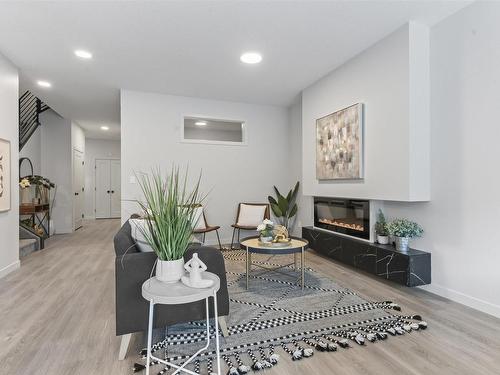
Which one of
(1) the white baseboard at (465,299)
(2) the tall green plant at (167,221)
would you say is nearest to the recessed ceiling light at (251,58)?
(2) the tall green plant at (167,221)

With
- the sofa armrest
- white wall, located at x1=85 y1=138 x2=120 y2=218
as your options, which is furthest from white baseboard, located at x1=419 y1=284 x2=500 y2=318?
white wall, located at x1=85 y1=138 x2=120 y2=218

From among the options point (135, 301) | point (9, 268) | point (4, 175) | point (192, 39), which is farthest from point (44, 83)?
point (135, 301)

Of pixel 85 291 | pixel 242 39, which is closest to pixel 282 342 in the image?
pixel 85 291

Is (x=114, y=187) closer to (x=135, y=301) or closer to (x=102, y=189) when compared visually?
(x=102, y=189)

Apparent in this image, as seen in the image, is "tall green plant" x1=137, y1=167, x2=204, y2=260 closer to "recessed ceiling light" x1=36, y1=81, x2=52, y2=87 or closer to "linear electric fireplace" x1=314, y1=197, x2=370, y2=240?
"linear electric fireplace" x1=314, y1=197, x2=370, y2=240

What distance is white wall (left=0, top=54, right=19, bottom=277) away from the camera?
323cm

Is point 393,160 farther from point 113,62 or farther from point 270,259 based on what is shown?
point 113,62

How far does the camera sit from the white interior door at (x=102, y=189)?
8.88m

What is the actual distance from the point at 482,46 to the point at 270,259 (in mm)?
3224

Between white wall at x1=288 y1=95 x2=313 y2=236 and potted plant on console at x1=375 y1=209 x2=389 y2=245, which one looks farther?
white wall at x1=288 y1=95 x2=313 y2=236

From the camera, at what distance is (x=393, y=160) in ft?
9.21

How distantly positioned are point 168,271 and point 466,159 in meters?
2.58

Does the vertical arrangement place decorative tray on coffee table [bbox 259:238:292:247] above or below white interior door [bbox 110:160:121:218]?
below

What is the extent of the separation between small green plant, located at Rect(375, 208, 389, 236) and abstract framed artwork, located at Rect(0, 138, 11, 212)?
424 centimetres
